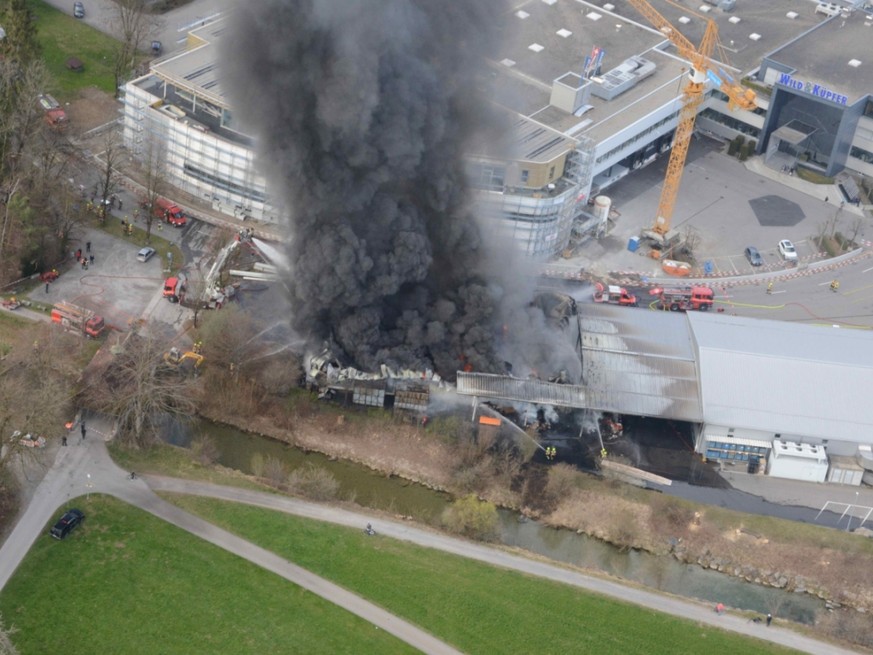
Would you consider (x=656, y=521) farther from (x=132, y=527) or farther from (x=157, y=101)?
(x=157, y=101)

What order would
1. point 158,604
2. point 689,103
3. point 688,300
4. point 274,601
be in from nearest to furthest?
1. point 158,604
2. point 274,601
3. point 688,300
4. point 689,103

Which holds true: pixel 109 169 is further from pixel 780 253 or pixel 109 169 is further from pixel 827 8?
pixel 827 8

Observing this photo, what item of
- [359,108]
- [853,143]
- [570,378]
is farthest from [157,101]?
[853,143]

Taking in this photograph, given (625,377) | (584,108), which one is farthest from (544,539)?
(584,108)

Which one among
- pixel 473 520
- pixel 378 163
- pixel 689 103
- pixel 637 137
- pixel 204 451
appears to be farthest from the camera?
pixel 637 137

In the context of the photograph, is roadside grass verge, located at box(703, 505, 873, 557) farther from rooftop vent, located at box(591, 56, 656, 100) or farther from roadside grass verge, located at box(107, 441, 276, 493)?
rooftop vent, located at box(591, 56, 656, 100)

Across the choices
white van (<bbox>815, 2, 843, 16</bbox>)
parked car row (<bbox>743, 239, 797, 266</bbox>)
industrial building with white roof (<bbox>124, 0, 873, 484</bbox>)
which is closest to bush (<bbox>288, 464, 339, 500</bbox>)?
industrial building with white roof (<bbox>124, 0, 873, 484</bbox>)

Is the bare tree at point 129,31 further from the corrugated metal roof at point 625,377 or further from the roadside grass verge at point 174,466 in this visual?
the corrugated metal roof at point 625,377
